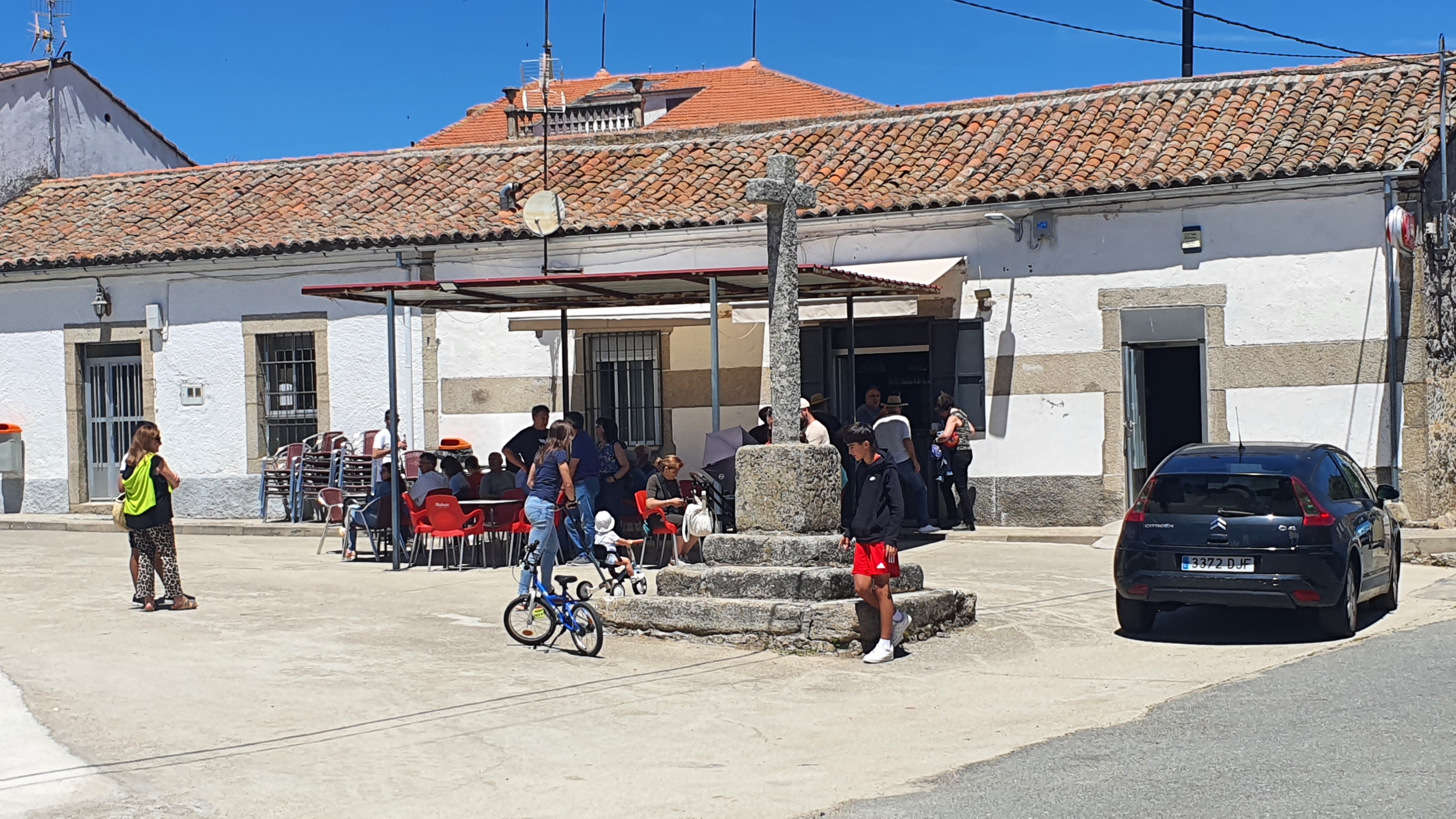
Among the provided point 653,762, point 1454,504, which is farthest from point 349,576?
point 1454,504

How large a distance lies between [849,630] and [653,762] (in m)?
2.70

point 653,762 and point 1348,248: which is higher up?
point 1348,248

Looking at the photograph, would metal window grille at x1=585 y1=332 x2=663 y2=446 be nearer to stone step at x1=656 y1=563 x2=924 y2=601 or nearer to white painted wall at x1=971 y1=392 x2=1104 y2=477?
white painted wall at x1=971 y1=392 x2=1104 y2=477

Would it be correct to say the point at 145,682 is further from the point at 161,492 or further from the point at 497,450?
the point at 497,450

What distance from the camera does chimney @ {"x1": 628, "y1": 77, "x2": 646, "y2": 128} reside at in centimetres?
3023

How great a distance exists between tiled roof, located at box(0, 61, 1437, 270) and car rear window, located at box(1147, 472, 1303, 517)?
5.97 meters

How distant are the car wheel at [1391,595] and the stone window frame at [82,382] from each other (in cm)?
1497

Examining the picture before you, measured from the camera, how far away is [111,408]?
Result: 19.9 meters

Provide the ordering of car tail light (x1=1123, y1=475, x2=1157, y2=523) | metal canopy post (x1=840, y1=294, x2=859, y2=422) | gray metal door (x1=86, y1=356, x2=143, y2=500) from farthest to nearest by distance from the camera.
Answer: gray metal door (x1=86, y1=356, x2=143, y2=500) < metal canopy post (x1=840, y1=294, x2=859, y2=422) < car tail light (x1=1123, y1=475, x2=1157, y2=523)

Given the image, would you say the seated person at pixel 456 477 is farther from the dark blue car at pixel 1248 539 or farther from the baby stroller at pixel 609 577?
the dark blue car at pixel 1248 539

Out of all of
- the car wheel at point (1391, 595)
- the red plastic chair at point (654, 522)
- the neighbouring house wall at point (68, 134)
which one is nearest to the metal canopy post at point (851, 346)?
the red plastic chair at point (654, 522)

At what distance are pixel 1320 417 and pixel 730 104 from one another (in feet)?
70.0

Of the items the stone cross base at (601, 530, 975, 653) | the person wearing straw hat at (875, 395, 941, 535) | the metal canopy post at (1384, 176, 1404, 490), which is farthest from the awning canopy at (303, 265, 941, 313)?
the metal canopy post at (1384, 176, 1404, 490)

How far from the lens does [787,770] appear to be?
21.8 feet
